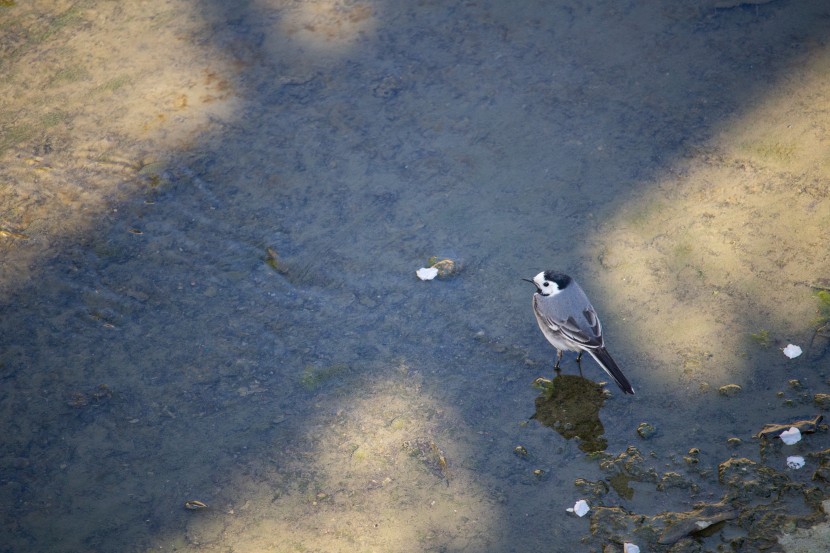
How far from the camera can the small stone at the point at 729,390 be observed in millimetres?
4059

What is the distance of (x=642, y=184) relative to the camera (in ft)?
16.8

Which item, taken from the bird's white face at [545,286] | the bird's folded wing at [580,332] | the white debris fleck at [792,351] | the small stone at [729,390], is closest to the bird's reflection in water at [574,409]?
the bird's folded wing at [580,332]

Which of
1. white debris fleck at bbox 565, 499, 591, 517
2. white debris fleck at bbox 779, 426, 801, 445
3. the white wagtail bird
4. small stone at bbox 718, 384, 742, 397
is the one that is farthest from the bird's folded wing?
white debris fleck at bbox 779, 426, 801, 445

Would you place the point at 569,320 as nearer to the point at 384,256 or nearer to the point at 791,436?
the point at 791,436

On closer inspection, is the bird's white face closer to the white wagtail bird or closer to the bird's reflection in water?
the white wagtail bird

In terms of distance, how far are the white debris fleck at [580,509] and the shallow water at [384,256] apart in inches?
2.9

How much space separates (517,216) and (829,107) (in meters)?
2.57

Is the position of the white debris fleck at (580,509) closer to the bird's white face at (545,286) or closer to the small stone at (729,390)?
the small stone at (729,390)

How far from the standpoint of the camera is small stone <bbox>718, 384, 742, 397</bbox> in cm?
406

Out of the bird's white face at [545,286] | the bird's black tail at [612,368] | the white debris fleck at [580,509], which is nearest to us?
the white debris fleck at [580,509]

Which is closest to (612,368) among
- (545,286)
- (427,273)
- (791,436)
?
(545,286)

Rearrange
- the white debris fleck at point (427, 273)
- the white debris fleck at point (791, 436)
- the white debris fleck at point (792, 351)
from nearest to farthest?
the white debris fleck at point (791, 436)
the white debris fleck at point (792, 351)
the white debris fleck at point (427, 273)

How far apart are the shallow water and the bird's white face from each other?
1.07ft

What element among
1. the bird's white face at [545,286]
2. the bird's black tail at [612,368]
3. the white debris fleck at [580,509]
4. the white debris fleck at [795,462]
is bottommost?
the white debris fleck at [580,509]
